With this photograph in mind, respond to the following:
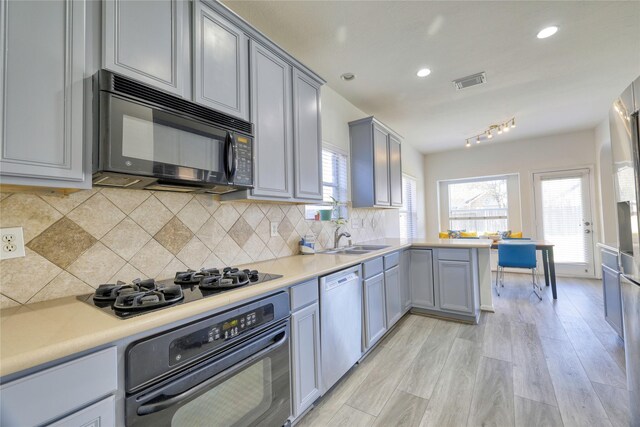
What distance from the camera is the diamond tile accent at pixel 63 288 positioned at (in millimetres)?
1169

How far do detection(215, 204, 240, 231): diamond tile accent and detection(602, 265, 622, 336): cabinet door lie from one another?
3160mm

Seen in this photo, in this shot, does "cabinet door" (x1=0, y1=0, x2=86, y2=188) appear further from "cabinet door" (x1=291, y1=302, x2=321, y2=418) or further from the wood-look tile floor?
the wood-look tile floor

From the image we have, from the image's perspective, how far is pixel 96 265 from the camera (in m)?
1.32

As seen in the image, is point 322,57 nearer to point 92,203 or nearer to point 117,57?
point 117,57

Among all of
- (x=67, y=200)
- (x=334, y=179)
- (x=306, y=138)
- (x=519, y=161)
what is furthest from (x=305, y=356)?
(x=519, y=161)

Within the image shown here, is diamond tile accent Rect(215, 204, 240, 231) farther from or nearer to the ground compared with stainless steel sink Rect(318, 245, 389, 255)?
farther from the ground

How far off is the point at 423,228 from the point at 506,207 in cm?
167

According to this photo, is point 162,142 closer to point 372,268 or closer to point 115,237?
point 115,237

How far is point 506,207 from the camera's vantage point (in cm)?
573

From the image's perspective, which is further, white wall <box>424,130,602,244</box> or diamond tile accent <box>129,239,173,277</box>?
white wall <box>424,130,602,244</box>

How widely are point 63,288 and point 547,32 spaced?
3.66 m

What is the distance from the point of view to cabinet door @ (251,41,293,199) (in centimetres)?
178

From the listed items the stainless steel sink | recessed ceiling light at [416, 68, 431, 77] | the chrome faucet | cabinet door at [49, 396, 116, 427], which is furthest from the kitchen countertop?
recessed ceiling light at [416, 68, 431, 77]

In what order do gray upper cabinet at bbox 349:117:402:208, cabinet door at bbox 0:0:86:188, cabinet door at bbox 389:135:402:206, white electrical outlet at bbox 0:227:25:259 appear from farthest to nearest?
cabinet door at bbox 389:135:402:206, gray upper cabinet at bbox 349:117:402:208, white electrical outlet at bbox 0:227:25:259, cabinet door at bbox 0:0:86:188
